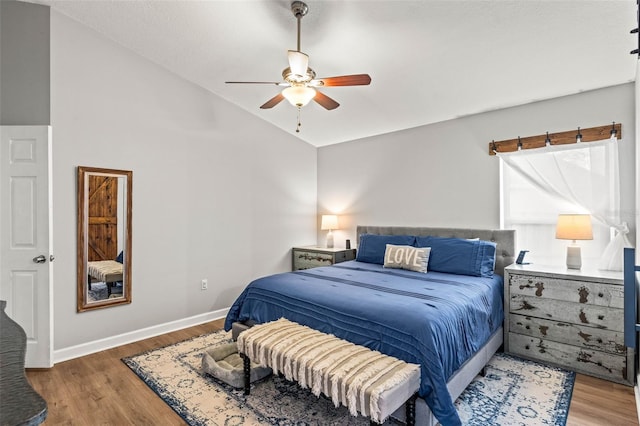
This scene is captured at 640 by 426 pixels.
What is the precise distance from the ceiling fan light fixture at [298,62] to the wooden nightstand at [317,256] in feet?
9.38

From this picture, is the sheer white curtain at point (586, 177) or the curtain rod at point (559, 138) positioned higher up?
the curtain rod at point (559, 138)

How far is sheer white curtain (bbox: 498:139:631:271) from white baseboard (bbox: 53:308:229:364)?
4032mm

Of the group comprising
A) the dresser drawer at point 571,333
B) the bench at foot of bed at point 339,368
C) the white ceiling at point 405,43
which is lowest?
the dresser drawer at point 571,333

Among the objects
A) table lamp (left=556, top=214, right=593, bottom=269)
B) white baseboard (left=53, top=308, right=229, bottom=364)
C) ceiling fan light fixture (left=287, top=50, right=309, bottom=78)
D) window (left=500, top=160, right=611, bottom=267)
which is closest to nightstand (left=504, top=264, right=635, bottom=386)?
table lamp (left=556, top=214, right=593, bottom=269)

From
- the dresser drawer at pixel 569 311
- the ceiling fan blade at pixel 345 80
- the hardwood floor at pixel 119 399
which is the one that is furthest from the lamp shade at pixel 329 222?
the hardwood floor at pixel 119 399

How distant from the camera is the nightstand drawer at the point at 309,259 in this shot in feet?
15.6

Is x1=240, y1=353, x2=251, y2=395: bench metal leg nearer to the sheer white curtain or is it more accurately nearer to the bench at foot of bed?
the bench at foot of bed

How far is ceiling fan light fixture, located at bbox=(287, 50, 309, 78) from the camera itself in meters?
2.23

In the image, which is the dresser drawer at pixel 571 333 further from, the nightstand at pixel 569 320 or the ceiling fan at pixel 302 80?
the ceiling fan at pixel 302 80

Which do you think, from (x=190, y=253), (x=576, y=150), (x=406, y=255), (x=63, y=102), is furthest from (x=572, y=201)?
(x=63, y=102)

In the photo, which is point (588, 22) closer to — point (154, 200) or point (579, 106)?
point (579, 106)

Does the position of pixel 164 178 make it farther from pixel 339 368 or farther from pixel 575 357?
pixel 575 357

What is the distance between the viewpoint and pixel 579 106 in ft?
10.3

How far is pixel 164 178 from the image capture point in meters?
3.72
